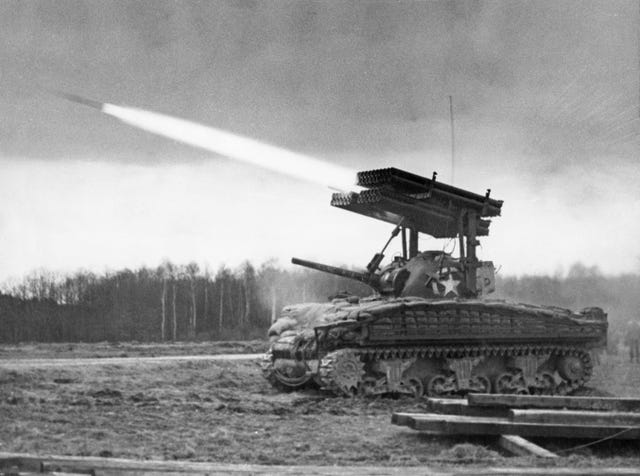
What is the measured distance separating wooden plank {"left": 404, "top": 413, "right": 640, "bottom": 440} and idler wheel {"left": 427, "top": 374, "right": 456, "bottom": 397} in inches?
268

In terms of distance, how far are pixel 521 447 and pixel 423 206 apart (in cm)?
967

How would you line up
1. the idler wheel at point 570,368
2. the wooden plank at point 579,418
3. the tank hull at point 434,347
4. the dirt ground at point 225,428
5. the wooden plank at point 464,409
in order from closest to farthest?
the dirt ground at point 225,428
the wooden plank at point 579,418
the wooden plank at point 464,409
the tank hull at point 434,347
the idler wheel at point 570,368

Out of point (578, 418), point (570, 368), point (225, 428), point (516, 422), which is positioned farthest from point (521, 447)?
point (570, 368)

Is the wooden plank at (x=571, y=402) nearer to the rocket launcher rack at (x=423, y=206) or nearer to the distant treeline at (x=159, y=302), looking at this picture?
the rocket launcher rack at (x=423, y=206)

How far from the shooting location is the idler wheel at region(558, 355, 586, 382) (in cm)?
2148

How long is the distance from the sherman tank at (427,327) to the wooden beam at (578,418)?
657cm

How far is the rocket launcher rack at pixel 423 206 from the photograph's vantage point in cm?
2050

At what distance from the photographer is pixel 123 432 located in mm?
12922

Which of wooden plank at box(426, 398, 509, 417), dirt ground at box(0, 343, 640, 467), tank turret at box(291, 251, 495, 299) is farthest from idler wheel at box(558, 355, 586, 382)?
wooden plank at box(426, 398, 509, 417)

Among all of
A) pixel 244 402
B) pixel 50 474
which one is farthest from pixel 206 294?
pixel 50 474

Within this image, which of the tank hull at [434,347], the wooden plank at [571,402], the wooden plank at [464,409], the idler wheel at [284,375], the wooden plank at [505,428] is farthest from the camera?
the idler wheel at [284,375]

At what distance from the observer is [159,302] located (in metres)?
59.7

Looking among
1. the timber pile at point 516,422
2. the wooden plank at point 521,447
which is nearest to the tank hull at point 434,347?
the timber pile at point 516,422

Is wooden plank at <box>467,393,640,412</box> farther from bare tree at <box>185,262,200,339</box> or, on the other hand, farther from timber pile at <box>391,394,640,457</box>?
bare tree at <box>185,262,200,339</box>
